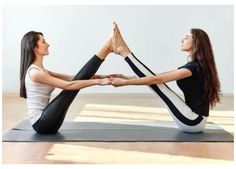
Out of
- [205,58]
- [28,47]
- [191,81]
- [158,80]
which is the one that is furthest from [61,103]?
[205,58]

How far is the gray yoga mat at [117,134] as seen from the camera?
291 centimetres

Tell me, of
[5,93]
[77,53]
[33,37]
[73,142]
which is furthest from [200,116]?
[5,93]

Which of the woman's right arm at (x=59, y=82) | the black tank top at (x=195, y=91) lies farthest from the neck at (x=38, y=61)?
the black tank top at (x=195, y=91)

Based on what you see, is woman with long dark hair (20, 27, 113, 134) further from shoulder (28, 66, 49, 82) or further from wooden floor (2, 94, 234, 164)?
wooden floor (2, 94, 234, 164)

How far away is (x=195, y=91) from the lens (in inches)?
122

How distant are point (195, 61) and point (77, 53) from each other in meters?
3.50

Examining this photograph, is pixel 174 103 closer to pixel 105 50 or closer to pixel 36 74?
pixel 105 50

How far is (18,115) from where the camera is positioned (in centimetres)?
432

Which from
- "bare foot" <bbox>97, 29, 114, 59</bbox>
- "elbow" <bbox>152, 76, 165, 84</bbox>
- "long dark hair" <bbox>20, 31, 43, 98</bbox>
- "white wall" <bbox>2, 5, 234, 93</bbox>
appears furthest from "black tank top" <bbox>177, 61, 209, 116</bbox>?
"white wall" <bbox>2, 5, 234, 93</bbox>

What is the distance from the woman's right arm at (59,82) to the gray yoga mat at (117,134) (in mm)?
387

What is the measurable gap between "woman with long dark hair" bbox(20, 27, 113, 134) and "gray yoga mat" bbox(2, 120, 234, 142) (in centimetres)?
14

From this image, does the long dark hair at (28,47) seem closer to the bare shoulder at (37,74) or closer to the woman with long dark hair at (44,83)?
the woman with long dark hair at (44,83)

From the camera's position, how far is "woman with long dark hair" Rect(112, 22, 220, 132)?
305 cm

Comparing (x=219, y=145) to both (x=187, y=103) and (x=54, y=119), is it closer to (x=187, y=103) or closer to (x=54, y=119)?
(x=187, y=103)
